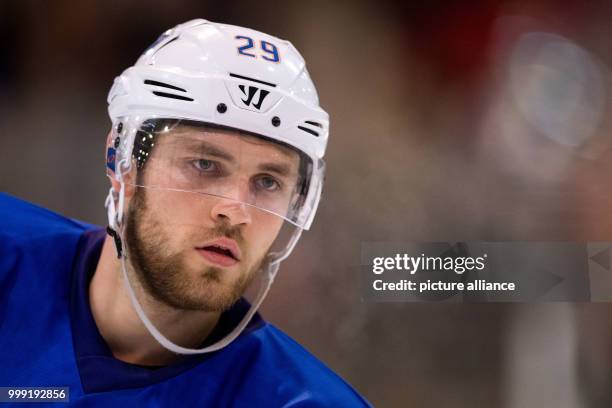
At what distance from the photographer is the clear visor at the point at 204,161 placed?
1.53 m

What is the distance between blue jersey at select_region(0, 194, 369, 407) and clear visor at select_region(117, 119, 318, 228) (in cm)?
33

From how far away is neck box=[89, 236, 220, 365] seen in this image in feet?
5.37

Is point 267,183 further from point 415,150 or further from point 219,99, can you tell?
point 415,150

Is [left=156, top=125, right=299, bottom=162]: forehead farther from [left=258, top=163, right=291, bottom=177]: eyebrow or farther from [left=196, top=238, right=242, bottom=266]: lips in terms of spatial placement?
[left=196, top=238, right=242, bottom=266]: lips

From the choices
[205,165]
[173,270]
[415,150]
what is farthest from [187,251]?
→ [415,150]

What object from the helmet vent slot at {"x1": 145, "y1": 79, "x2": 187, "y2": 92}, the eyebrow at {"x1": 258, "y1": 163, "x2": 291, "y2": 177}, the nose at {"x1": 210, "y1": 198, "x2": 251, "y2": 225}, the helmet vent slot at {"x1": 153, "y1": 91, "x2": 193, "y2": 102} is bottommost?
the nose at {"x1": 210, "y1": 198, "x2": 251, "y2": 225}

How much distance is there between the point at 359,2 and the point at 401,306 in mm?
957

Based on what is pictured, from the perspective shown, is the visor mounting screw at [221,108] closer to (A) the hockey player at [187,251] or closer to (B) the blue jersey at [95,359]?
(A) the hockey player at [187,251]

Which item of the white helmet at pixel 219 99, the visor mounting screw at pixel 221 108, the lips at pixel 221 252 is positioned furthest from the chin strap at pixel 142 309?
the visor mounting screw at pixel 221 108

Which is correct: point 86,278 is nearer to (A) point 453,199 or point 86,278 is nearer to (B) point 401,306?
(B) point 401,306

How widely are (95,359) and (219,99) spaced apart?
2.19ft

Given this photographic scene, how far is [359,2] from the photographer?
84.5 inches

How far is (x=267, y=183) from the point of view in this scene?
1591 mm

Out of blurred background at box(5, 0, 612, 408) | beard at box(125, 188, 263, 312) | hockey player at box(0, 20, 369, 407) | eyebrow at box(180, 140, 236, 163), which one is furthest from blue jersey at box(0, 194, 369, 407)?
eyebrow at box(180, 140, 236, 163)
